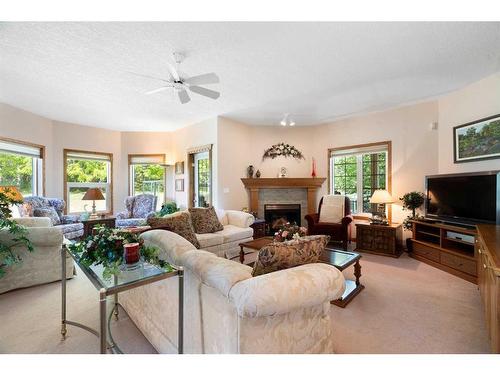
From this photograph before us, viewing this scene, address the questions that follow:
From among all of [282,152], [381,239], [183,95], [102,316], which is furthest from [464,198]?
[102,316]

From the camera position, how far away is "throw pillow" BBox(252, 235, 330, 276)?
1384mm

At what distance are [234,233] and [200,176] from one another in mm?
2311

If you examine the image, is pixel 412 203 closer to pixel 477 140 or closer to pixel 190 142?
pixel 477 140

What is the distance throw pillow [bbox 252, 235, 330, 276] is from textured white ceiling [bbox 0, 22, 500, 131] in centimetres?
Answer: 190

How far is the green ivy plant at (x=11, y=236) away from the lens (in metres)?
2.44

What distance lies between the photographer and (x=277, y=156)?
5484 millimetres

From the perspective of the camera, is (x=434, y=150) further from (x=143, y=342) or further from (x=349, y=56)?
(x=143, y=342)

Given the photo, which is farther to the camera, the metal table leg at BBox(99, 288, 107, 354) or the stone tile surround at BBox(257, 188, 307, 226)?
the stone tile surround at BBox(257, 188, 307, 226)

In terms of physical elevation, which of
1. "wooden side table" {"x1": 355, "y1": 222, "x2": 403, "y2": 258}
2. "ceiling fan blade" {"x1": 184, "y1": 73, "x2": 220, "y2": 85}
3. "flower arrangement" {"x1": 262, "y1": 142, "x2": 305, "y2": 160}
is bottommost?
"wooden side table" {"x1": 355, "y1": 222, "x2": 403, "y2": 258}

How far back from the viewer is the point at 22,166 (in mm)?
4594

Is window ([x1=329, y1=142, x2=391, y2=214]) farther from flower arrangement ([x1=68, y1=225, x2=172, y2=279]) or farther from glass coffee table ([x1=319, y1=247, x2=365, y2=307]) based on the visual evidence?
flower arrangement ([x1=68, y1=225, x2=172, y2=279])

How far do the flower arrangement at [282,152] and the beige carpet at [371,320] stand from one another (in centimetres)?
320

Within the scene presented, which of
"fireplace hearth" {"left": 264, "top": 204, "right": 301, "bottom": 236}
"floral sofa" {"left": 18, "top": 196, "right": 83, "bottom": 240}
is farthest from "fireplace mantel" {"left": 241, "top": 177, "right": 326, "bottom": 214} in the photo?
"floral sofa" {"left": 18, "top": 196, "right": 83, "bottom": 240}
